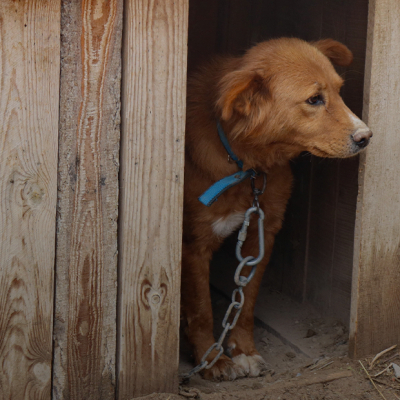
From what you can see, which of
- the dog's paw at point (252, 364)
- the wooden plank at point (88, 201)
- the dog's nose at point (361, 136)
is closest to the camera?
the wooden plank at point (88, 201)

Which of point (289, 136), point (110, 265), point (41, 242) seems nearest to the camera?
point (41, 242)

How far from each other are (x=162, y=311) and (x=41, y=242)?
62cm

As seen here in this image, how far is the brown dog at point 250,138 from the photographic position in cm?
256

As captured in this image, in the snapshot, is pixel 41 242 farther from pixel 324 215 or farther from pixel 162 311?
pixel 324 215

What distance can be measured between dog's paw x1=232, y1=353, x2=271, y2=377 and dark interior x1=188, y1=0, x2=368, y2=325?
2.13 ft

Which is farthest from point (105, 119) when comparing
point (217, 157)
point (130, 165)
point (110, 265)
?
point (217, 157)

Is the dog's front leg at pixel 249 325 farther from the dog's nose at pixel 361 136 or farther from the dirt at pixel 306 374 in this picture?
the dog's nose at pixel 361 136

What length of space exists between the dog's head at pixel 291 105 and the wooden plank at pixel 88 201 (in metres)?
0.60

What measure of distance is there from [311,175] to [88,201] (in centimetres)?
189

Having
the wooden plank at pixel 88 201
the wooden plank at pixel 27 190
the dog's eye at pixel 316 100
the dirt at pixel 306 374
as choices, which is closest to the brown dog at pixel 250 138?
the dog's eye at pixel 316 100

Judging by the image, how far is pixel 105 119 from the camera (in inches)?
84.8

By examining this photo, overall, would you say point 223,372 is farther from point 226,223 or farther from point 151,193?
point 151,193

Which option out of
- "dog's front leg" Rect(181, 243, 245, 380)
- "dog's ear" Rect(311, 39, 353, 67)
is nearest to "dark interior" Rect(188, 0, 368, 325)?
"dog's ear" Rect(311, 39, 353, 67)

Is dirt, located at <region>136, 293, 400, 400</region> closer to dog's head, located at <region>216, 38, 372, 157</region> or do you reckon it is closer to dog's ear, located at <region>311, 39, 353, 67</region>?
dog's head, located at <region>216, 38, 372, 157</region>
